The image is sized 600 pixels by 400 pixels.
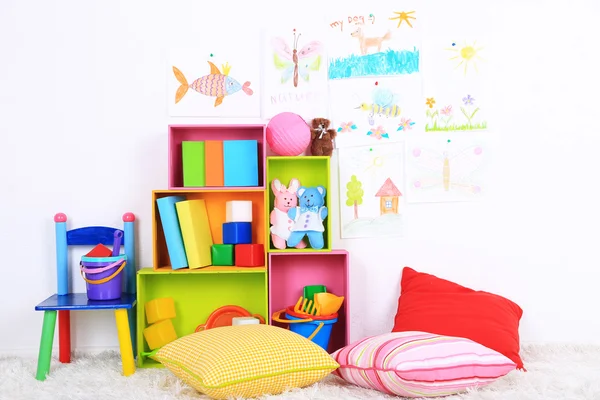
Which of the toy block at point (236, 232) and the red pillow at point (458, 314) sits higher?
the toy block at point (236, 232)

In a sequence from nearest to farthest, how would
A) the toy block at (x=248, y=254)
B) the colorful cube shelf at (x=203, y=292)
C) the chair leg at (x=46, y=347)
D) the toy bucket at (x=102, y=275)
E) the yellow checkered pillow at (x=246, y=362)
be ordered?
the yellow checkered pillow at (x=246, y=362), the chair leg at (x=46, y=347), the toy bucket at (x=102, y=275), the toy block at (x=248, y=254), the colorful cube shelf at (x=203, y=292)

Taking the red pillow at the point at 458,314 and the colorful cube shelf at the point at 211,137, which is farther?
the colorful cube shelf at the point at 211,137

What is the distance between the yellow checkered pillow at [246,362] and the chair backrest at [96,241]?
593 millimetres

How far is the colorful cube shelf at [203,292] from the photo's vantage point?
2.26m

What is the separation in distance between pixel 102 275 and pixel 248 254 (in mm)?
→ 501

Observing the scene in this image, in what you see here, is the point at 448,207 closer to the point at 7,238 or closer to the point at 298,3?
the point at 298,3

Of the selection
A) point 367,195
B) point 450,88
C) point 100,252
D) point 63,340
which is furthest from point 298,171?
point 63,340

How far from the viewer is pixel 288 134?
2.16m

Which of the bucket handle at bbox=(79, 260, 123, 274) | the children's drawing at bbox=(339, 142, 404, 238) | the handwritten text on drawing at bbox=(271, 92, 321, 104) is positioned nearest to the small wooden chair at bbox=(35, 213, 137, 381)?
the bucket handle at bbox=(79, 260, 123, 274)

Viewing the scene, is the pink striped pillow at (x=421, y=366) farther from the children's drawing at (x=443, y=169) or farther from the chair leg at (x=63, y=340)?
the chair leg at (x=63, y=340)

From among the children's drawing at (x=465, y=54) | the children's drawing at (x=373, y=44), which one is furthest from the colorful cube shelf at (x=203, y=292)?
the children's drawing at (x=465, y=54)

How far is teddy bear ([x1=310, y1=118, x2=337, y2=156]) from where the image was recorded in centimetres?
224

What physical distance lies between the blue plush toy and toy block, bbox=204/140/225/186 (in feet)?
0.97

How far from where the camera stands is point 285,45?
90.7 inches
